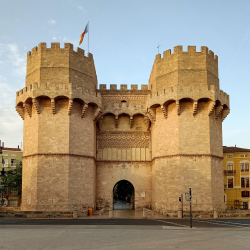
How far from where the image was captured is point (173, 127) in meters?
32.6

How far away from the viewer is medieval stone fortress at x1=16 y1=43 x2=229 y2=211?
3131 cm

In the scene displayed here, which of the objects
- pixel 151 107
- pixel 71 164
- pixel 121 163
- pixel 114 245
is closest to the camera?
pixel 114 245

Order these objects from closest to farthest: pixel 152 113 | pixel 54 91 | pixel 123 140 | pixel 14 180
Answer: pixel 54 91 < pixel 152 113 < pixel 123 140 < pixel 14 180

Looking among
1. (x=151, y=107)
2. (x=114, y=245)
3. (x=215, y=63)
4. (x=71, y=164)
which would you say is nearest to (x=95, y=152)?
(x=71, y=164)

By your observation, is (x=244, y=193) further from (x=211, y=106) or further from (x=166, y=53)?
(x=166, y=53)

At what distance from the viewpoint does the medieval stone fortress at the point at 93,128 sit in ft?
103

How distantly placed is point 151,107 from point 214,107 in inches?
240

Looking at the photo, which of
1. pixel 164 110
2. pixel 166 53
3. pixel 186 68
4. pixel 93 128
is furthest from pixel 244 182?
pixel 93 128

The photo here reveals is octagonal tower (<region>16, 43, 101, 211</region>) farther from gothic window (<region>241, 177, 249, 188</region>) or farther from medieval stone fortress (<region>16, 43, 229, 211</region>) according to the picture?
gothic window (<region>241, 177, 249, 188</region>)

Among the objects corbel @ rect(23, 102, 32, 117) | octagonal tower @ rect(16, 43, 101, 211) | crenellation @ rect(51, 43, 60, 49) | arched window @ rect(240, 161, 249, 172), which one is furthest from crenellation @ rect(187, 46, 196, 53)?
arched window @ rect(240, 161, 249, 172)

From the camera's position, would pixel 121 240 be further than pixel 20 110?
No

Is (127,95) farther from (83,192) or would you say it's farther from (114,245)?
(114,245)

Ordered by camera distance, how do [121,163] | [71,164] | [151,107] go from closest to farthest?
[71,164], [151,107], [121,163]

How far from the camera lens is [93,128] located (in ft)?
115
